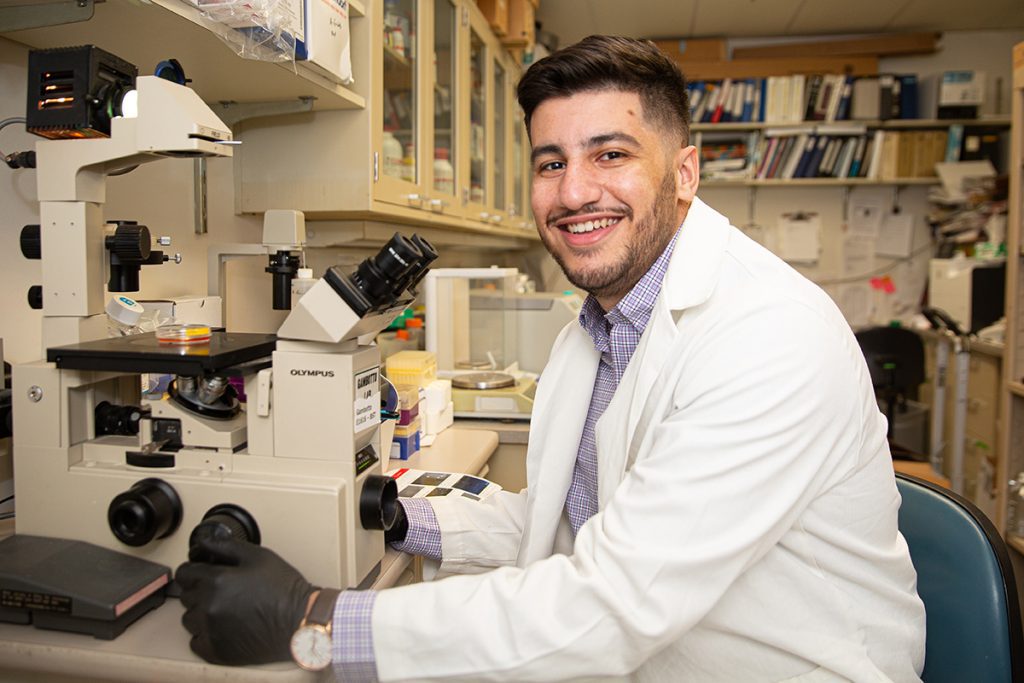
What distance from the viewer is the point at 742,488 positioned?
2.58ft

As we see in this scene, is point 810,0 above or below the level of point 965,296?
above

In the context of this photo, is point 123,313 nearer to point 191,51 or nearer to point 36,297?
point 36,297

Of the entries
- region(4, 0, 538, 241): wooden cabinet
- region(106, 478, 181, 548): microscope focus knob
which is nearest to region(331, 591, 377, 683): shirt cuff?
region(106, 478, 181, 548): microscope focus knob

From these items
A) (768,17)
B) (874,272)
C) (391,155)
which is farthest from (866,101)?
(391,155)

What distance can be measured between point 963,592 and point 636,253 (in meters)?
0.66

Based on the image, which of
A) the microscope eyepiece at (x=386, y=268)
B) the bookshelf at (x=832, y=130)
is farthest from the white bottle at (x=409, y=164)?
the bookshelf at (x=832, y=130)

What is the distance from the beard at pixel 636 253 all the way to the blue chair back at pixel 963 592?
1.79ft

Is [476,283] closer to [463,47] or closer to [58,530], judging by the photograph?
[463,47]

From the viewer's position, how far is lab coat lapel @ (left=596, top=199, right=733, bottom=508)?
3.17ft

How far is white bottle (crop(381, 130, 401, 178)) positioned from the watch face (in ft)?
4.18

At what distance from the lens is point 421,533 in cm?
111

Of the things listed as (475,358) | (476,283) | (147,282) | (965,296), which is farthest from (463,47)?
(965,296)

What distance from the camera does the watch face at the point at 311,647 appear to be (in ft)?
2.49

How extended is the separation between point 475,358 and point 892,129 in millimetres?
3232
